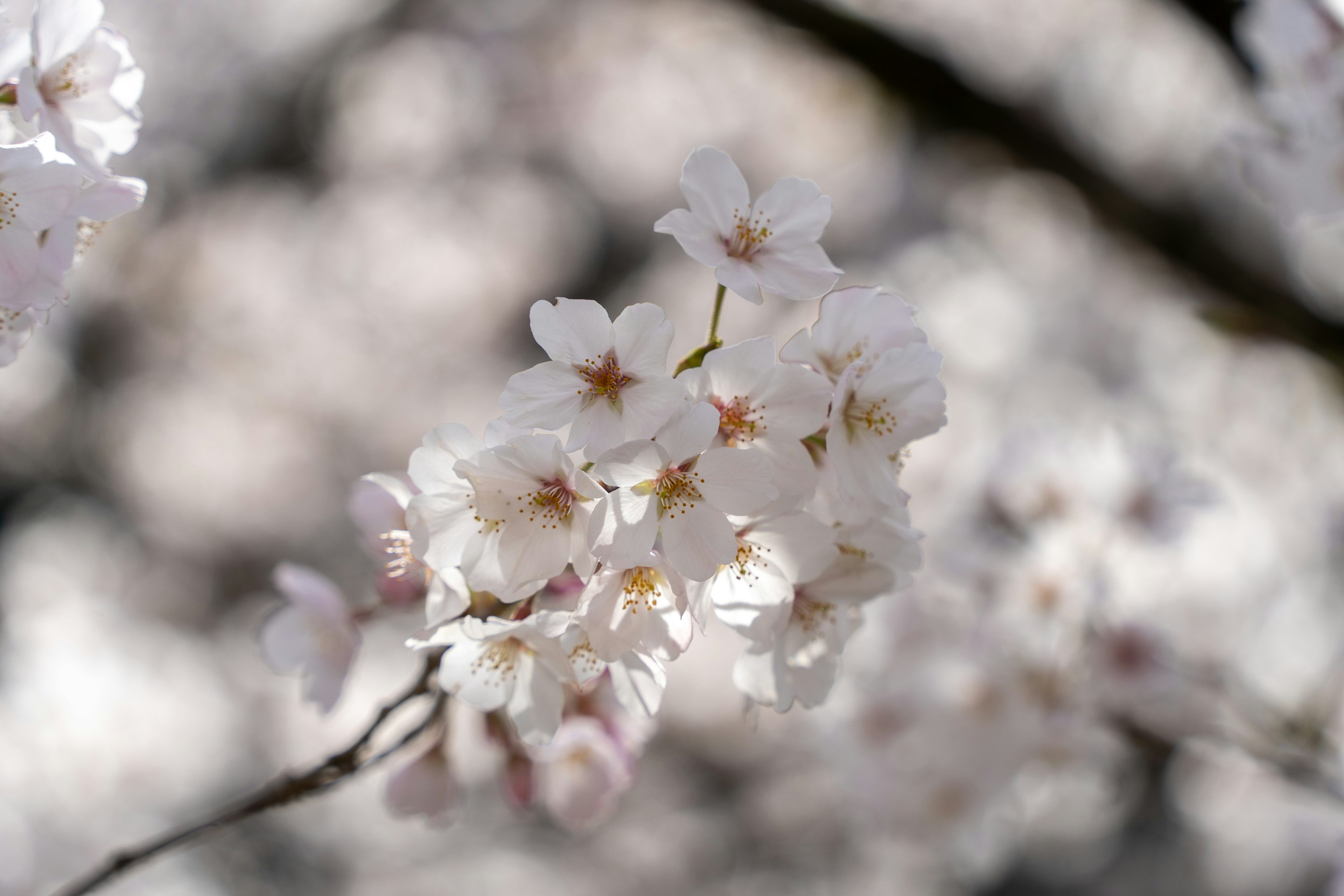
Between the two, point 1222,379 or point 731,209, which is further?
point 1222,379

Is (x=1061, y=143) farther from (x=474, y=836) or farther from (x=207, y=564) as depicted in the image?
(x=207, y=564)

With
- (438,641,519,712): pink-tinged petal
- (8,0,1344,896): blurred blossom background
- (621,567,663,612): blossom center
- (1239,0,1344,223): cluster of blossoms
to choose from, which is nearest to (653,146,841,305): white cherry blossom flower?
(621,567,663,612): blossom center

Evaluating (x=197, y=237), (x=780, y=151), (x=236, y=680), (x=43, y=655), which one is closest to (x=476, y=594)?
(x=43, y=655)

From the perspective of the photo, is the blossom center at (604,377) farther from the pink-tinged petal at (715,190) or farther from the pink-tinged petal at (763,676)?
the pink-tinged petal at (763,676)

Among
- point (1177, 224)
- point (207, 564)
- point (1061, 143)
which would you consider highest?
point (1061, 143)

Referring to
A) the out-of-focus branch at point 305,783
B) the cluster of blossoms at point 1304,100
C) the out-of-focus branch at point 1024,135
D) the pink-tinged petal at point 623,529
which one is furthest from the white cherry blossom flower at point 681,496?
the out-of-focus branch at point 1024,135

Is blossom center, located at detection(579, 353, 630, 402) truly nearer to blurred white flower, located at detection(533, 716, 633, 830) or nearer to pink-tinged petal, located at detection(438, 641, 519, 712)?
pink-tinged petal, located at detection(438, 641, 519, 712)
